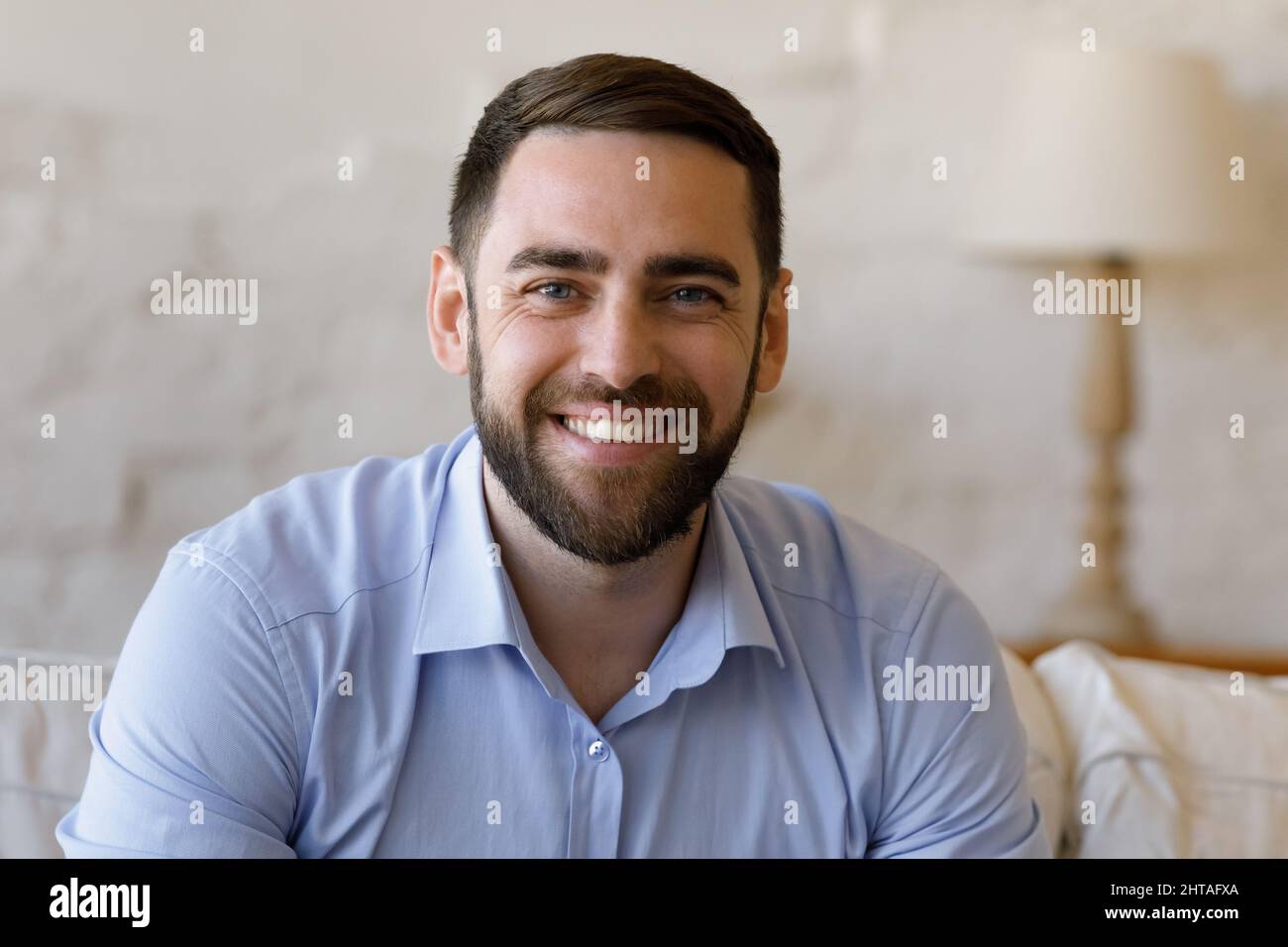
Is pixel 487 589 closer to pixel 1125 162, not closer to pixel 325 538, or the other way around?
pixel 325 538

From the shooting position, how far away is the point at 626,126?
46.8 inches

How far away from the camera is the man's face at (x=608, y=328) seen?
116 cm

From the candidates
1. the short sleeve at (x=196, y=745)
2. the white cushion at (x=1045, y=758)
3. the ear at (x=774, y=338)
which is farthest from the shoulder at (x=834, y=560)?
the short sleeve at (x=196, y=745)

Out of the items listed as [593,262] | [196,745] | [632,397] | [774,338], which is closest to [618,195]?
[593,262]

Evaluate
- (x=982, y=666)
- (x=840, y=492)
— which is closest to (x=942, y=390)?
(x=840, y=492)

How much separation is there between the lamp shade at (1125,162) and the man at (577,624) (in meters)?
0.84

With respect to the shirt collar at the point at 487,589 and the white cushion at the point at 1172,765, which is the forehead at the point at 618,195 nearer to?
the shirt collar at the point at 487,589

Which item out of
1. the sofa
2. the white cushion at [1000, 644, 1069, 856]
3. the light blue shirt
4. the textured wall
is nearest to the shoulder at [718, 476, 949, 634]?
the light blue shirt

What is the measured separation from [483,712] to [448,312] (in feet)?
1.39

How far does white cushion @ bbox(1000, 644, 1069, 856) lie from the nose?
613 mm

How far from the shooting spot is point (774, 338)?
1377 mm

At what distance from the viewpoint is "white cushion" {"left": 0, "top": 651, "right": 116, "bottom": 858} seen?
4.68 feet
